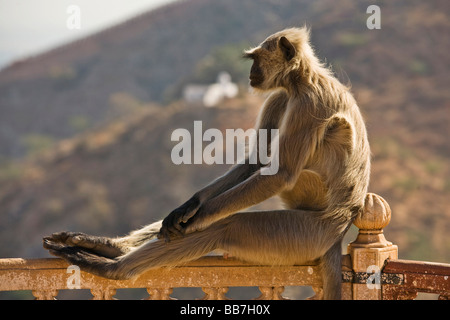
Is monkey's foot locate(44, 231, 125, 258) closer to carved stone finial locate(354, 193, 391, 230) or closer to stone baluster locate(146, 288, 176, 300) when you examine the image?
stone baluster locate(146, 288, 176, 300)

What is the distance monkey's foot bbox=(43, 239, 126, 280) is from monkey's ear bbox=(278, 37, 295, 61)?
1643mm

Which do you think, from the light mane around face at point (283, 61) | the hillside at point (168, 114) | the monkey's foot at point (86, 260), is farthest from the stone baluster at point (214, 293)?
the hillside at point (168, 114)

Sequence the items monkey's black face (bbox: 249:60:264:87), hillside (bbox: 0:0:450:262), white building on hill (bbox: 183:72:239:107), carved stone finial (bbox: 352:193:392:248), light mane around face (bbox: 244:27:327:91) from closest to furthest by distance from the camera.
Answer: carved stone finial (bbox: 352:193:392:248) → light mane around face (bbox: 244:27:327:91) → monkey's black face (bbox: 249:60:264:87) → hillside (bbox: 0:0:450:262) → white building on hill (bbox: 183:72:239:107)

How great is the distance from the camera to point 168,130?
3344cm

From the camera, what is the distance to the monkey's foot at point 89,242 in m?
3.99

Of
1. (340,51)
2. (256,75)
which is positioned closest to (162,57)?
(340,51)

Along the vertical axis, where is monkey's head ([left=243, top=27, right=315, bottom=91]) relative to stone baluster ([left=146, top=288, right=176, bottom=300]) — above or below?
above

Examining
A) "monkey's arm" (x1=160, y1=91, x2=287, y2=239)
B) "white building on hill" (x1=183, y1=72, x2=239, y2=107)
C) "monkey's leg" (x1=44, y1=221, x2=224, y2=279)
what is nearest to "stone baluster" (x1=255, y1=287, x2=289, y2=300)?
"monkey's leg" (x1=44, y1=221, x2=224, y2=279)

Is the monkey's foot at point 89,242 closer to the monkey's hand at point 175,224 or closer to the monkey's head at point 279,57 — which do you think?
the monkey's hand at point 175,224

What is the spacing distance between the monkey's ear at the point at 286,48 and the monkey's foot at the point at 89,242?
1578mm

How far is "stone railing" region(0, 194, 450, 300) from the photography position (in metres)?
3.83

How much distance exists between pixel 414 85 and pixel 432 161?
6544 millimetres

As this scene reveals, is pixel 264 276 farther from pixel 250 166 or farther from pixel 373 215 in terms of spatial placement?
pixel 250 166

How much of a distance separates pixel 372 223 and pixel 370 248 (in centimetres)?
15
